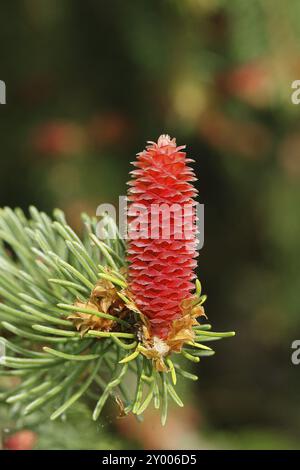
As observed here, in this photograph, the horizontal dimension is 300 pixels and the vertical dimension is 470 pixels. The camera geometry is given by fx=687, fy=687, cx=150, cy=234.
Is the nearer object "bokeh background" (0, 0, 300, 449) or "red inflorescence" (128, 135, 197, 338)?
"red inflorescence" (128, 135, 197, 338)

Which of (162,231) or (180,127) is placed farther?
(180,127)

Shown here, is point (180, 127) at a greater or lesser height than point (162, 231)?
greater

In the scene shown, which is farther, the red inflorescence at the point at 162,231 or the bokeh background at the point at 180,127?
the bokeh background at the point at 180,127

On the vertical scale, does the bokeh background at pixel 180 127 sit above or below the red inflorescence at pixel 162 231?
above
